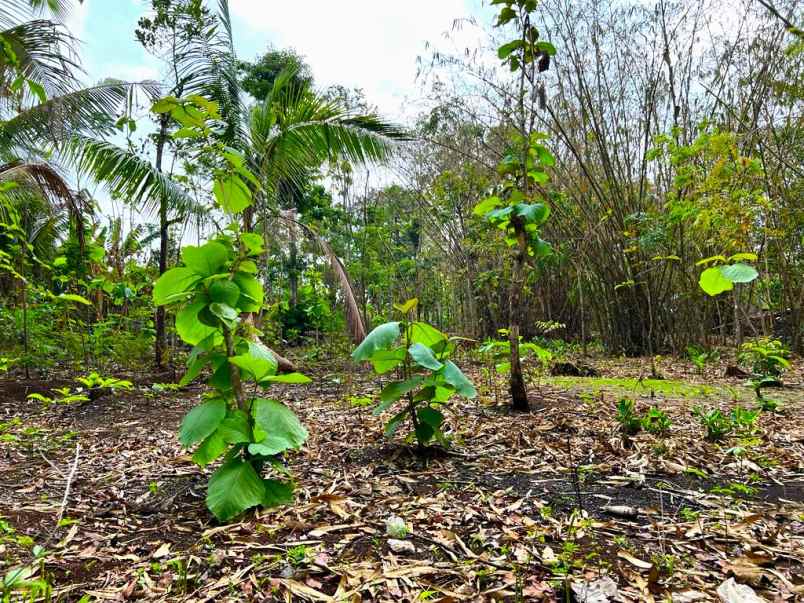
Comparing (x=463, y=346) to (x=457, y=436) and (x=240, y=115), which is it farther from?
(x=457, y=436)

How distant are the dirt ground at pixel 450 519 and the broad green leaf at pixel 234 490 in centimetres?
7

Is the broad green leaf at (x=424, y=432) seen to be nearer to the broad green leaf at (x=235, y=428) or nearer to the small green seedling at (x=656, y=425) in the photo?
the broad green leaf at (x=235, y=428)

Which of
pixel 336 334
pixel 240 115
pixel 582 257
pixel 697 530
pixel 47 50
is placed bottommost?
pixel 697 530

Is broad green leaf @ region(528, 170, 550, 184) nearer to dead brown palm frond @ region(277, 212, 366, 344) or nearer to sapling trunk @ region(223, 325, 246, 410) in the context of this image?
sapling trunk @ region(223, 325, 246, 410)

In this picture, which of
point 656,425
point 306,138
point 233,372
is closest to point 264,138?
point 306,138

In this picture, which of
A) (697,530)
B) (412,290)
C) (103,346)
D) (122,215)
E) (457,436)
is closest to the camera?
(697,530)

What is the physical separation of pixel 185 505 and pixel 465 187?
7.30m

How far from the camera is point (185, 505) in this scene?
63.0 inches

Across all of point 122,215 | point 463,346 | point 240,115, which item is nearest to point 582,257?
point 463,346

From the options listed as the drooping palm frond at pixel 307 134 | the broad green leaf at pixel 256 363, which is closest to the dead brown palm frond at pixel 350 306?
the drooping palm frond at pixel 307 134

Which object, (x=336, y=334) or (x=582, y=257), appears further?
(x=582, y=257)

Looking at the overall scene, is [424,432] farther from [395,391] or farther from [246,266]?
[246,266]

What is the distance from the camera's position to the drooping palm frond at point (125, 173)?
175 inches

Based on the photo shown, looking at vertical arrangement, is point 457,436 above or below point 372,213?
below
